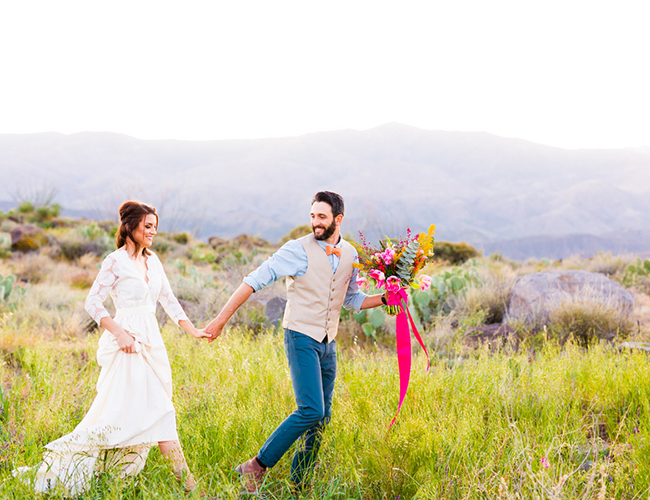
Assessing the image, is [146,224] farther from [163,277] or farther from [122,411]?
[122,411]

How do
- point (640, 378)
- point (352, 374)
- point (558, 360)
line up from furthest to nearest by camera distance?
point (558, 360) < point (352, 374) < point (640, 378)

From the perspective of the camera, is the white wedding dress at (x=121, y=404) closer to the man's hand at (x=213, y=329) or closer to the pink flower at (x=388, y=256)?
the man's hand at (x=213, y=329)

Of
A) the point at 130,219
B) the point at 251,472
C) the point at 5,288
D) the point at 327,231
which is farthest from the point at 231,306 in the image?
the point at 5,288

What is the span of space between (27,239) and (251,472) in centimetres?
1770

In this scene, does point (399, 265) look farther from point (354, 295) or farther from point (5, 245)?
point (5, 245)

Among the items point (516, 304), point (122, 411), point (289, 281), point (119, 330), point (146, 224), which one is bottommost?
point (516, 304)

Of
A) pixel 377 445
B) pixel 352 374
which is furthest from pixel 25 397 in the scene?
pixel 377 445

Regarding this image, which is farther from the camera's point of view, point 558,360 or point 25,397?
point 558,360

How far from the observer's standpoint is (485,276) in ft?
33.0

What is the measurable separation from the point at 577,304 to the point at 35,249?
16.6m

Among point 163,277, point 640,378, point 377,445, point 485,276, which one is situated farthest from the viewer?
point 485,276

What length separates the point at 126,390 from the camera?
303 centimetres

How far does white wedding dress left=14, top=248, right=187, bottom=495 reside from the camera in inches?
116

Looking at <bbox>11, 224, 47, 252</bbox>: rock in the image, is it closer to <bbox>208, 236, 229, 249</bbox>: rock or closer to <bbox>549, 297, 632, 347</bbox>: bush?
<bbox>208, 236, 229, 249</bbox>: rock
